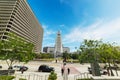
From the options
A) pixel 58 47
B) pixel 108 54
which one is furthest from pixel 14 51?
pixel 58 47

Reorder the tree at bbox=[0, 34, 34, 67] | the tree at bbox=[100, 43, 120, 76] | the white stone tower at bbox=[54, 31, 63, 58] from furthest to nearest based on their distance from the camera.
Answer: the white stone tower at bbox=[54, 31, 63, 58]
the tree at bbox=[100, 43, 120, 76]
the tree at bbox=[0, 34, 34, 67]

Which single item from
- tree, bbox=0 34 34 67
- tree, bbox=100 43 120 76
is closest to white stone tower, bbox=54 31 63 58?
tree, bbox=100 43 120 76

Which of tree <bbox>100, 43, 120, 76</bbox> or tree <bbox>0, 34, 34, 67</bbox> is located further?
tree <bbox>100, 43, 120, 76</bbox>

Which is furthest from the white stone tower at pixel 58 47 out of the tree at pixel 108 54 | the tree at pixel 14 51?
the tree at pixel 14 51

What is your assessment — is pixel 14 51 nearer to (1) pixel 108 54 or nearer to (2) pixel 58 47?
(1) pixel 108 54

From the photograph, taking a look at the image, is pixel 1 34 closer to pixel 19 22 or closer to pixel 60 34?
pixel 19 22

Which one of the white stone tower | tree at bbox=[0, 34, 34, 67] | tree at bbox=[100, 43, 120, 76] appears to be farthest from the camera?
the white stone tower

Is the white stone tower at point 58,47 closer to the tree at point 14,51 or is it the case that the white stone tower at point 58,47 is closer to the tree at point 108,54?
the tree at point 108,54

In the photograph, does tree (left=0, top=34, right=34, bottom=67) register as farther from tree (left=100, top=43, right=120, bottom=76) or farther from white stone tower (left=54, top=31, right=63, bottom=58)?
white stone tower (left=54, top=31, right=63, bottom=58)

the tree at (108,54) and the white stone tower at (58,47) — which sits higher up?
the white stone tower at (58,47)

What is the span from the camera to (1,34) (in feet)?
223

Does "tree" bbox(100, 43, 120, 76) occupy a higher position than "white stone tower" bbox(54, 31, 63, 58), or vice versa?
"white stone tower" bbox(54, 31, 63, 58)

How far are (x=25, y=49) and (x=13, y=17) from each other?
60.7 metres

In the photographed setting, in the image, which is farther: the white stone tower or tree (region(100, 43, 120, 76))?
the white stone tower
